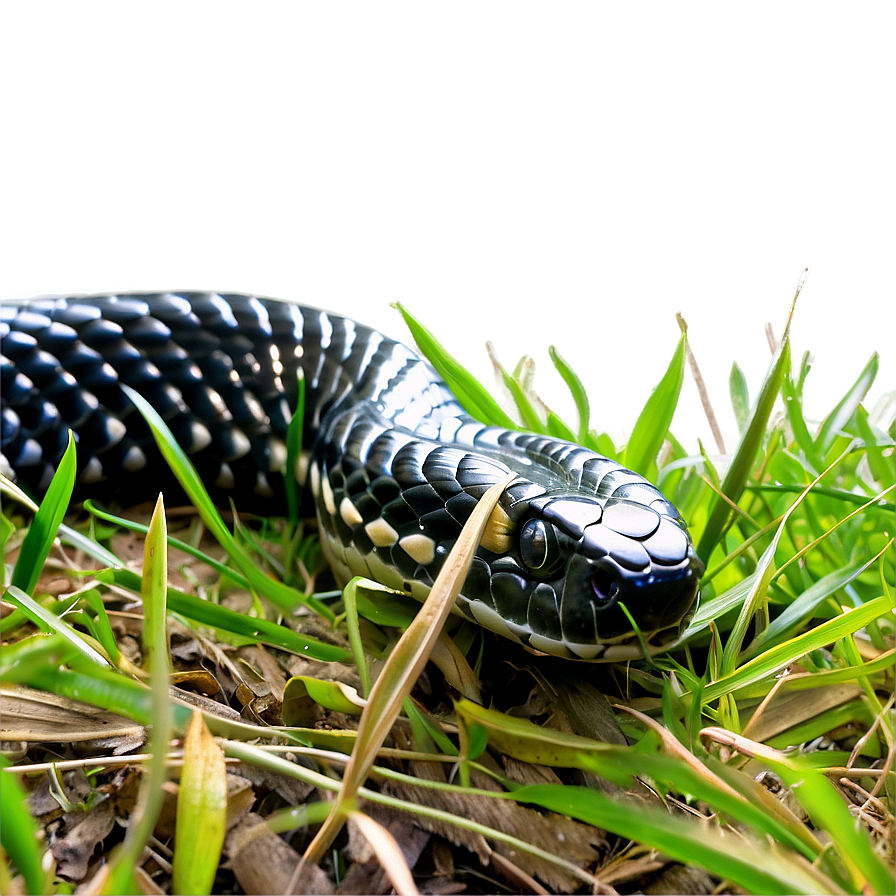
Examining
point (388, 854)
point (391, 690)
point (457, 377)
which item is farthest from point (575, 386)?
point (388, 854)

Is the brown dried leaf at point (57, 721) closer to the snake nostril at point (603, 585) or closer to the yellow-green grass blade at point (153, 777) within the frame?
the yellow-green grass blade at point (153, 777)

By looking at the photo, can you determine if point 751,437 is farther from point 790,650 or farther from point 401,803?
point 401,803

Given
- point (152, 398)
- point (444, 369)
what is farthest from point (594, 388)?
point (152, 398)

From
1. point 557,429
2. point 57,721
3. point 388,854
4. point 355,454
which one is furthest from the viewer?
point 557,429

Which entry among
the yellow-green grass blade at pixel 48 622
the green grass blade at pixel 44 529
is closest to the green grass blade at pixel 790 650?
the yellow-green grass blade at pixel 48 622

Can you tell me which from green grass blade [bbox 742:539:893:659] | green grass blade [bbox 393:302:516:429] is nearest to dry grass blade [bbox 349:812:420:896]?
green grass blade [bbox 742:539:893:659]

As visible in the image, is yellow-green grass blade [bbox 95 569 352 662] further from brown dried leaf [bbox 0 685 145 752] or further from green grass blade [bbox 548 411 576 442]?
green grass blade [bbox 548 411 576 442]
